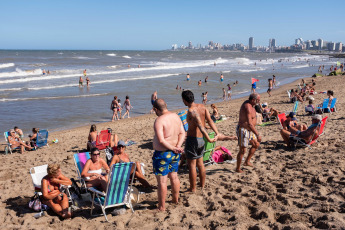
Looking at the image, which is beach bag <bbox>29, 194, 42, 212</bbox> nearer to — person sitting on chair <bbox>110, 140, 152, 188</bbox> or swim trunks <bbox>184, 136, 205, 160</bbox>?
person sitting on chair <bbox>110, 140, 152, 188</bbox>

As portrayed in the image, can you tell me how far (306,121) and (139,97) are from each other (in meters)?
12.4

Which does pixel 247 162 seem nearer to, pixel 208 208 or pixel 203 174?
pixel 203 174

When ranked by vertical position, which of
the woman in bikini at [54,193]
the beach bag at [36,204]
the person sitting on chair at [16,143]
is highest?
the woman in bikini at [54,193]

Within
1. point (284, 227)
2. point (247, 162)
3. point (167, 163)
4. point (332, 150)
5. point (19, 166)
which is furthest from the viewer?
point (19, 166)

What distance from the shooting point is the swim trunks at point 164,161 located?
12.7ft

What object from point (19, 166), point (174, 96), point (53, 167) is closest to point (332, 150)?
point (53, 167)

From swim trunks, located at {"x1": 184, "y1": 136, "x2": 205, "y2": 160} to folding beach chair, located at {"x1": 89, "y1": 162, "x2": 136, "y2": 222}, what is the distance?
852 mm

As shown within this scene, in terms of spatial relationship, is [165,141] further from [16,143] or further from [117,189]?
[16,143]

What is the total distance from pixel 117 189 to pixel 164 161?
87 centimetres

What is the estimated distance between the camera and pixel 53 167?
4320mm

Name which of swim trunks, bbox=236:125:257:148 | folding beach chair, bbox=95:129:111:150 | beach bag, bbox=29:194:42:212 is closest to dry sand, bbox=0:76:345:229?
beach bag, bbox=29:194:42:212

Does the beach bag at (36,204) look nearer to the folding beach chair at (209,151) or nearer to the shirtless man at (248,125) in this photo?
the folding beach chair at (209,151)

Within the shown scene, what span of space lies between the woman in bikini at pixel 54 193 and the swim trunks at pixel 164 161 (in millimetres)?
1491

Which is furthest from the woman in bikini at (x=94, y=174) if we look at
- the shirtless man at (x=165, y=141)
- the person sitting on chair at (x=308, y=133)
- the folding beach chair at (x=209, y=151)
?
the person sitting on chair at (x=308, y=133)
